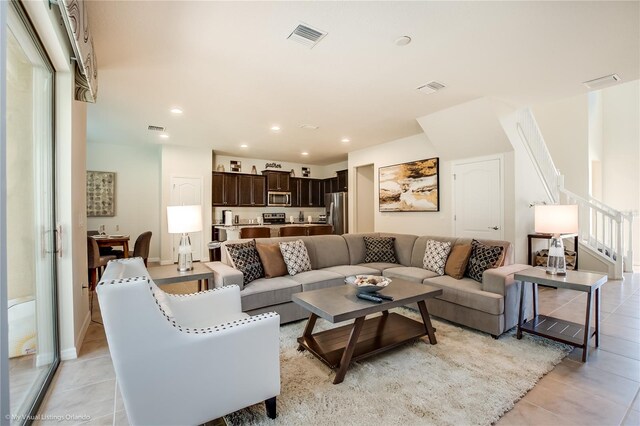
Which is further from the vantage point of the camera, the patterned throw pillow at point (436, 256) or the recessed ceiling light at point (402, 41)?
the patterned throw pillow at point (436, 256)

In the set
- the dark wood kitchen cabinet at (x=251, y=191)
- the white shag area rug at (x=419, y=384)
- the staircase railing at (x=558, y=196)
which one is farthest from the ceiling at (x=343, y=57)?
the dark wood kitchen cabinet at (x=251, y=191)

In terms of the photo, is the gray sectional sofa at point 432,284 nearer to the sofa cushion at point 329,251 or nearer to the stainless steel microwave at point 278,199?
the sofa cushion at point 329,251

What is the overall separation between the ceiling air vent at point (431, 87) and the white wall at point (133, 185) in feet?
18.6

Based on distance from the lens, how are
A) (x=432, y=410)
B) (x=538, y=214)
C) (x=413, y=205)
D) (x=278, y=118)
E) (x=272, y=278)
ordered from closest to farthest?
(x=432, y=410), (x=538, y=214), (x=272, y=278), (x=278, y=118), (x=413, y=205)

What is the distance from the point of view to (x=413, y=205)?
5727 millimetres

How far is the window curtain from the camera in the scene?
5.27 feet

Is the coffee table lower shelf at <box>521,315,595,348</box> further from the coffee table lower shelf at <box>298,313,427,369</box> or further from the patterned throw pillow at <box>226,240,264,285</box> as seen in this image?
the patterned throw pillow at <box>226,240,264,285</box>

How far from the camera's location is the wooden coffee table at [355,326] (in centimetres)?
209

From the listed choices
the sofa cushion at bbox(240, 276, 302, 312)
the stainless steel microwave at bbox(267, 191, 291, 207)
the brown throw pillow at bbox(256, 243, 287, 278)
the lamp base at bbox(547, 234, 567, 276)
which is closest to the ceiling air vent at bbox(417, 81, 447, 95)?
the lamp base at bbox(547, 234, 567, 276)

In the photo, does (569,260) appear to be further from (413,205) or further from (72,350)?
(72,350)

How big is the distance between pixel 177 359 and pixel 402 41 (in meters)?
2.79

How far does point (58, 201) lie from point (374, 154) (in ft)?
18.0

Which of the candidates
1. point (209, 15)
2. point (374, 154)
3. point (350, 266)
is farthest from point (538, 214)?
point (374, 154)

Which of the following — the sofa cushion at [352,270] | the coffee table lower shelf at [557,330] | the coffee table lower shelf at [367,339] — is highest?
the sofa cushion at [352,270]
